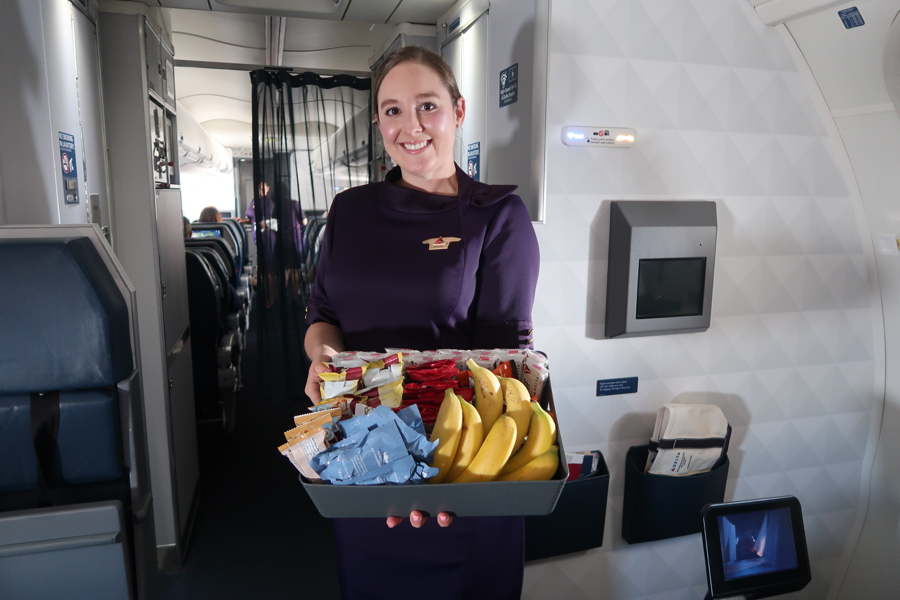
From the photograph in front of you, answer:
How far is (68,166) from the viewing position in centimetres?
214

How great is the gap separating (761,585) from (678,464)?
0.48m

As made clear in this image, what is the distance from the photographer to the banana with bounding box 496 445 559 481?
1092 mm

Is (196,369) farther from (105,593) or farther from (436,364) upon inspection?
(436,364)

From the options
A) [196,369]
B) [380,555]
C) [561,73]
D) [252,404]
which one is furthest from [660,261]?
[252,404]

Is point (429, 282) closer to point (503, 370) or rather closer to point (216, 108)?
point (503, 370)

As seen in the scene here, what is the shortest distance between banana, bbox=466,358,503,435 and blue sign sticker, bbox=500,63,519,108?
148cm

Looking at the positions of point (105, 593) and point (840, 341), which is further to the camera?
point (840, 341)

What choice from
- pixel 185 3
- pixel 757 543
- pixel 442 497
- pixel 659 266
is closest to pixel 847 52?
pixel 659 266

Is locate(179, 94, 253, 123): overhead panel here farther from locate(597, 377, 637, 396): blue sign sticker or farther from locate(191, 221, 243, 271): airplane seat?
locate(597, 377, 637, 396): blue sign sticker

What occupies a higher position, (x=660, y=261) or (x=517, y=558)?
(x=660, y=261)

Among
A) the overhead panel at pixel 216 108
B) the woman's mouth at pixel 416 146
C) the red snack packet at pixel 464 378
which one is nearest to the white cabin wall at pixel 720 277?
the woman's mouth at pixel 416 146

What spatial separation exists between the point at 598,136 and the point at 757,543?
1543mm

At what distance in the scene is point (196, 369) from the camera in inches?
171

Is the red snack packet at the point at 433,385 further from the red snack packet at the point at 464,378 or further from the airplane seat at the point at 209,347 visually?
the airplane seat at the point at 209,347
